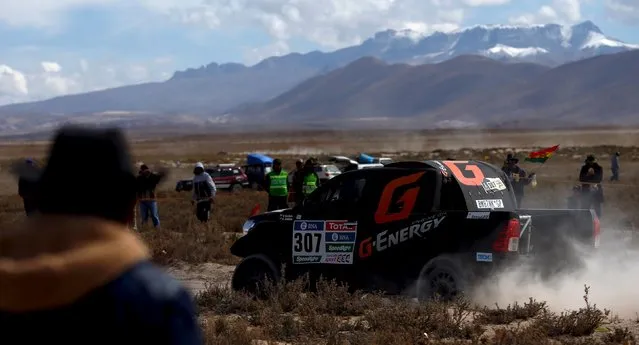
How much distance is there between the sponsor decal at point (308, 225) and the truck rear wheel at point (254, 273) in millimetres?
521

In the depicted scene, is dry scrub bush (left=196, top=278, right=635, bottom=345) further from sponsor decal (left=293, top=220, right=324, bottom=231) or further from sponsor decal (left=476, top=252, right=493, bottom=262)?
sponsor decal (left=293, top=220, right=324, bottom=231)

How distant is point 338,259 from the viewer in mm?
10539

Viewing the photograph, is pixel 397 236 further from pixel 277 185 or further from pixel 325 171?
pixel 325 171

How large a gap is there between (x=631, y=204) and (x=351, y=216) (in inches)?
675

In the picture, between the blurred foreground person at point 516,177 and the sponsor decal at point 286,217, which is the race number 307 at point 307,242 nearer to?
the sponsor decal at point 286,217

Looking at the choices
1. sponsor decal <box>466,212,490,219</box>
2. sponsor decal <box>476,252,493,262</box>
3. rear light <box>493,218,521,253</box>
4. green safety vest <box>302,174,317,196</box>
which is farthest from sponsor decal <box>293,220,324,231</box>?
green safety vest <box>302,174,317,196</box>

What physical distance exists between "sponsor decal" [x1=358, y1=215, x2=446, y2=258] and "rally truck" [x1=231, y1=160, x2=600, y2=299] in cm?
1

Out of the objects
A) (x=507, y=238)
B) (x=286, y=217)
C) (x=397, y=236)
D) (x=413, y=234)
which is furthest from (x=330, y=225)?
(x=507, y=238)

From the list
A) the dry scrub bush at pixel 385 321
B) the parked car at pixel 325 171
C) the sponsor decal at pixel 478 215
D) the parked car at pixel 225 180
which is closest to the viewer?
the dry scrub bush at pixel 385 321

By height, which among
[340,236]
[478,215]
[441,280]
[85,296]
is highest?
[85,296]

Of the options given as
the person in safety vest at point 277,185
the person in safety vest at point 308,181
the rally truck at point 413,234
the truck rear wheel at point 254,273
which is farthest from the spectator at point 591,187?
the truck rear wheel at point 254,273

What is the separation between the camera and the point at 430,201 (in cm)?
1016

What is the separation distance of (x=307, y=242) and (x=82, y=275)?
27.6ft

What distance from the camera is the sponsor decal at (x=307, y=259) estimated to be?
35.0ft
